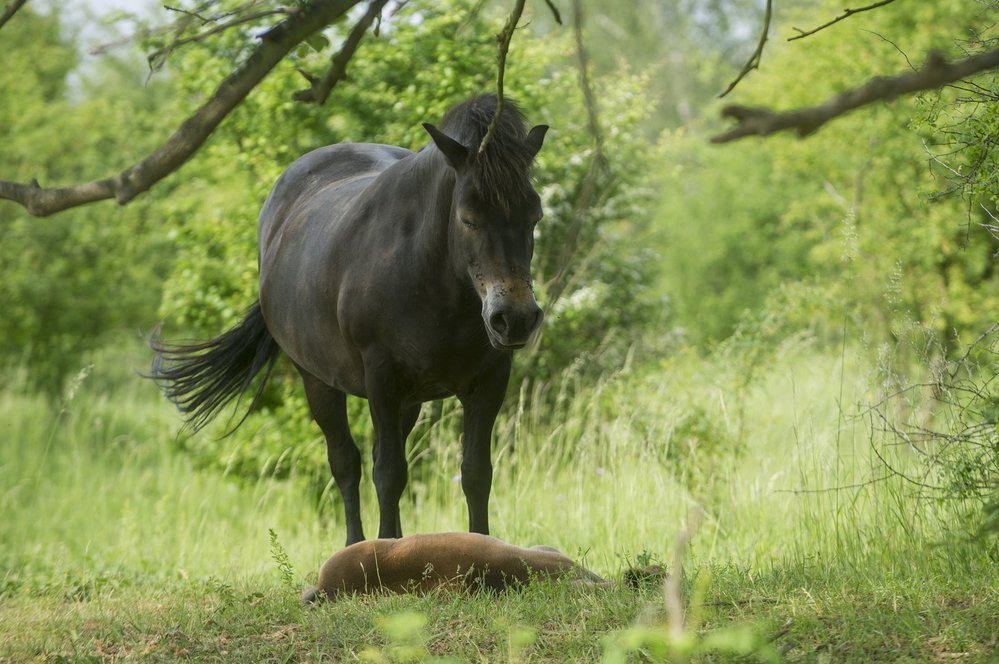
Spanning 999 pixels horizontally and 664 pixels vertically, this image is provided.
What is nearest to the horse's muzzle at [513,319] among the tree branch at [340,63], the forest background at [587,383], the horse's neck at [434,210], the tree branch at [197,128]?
the forest background at [587,383]

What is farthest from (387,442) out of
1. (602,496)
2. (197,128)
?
(602,496)

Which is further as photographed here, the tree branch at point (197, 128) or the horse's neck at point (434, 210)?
the horse's neck at point (434, 210)

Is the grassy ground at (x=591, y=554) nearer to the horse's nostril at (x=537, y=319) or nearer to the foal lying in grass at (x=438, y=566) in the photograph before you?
the foal lying in grass at (x=438, y=566)

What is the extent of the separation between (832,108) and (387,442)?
12.1ft

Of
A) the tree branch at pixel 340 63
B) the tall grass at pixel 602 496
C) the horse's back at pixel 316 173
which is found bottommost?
the tall grass at pixel 602 496

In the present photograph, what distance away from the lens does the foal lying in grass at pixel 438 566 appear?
438 cm

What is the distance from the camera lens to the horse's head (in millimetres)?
4266

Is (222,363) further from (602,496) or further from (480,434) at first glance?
(602,496)

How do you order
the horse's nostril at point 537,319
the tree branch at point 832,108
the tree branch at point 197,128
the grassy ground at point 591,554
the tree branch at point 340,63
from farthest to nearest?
the horse's nostril at point 537,319
the grassy ground at point 591,554
the tree branch at point 340,63
the tree branch at point 197,128
the tree branch at point 832,108

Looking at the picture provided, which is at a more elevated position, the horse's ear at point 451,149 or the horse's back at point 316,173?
the horse's back at point 316,173

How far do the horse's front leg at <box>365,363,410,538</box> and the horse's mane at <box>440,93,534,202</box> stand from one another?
42.5 inches

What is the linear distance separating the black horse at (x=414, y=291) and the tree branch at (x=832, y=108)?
8.61 feet

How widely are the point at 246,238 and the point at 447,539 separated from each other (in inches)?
201

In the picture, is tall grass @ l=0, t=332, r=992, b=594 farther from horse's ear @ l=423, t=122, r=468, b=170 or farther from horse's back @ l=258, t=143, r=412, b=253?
horse's ear @ l=423, t=122, r=468, b=170
